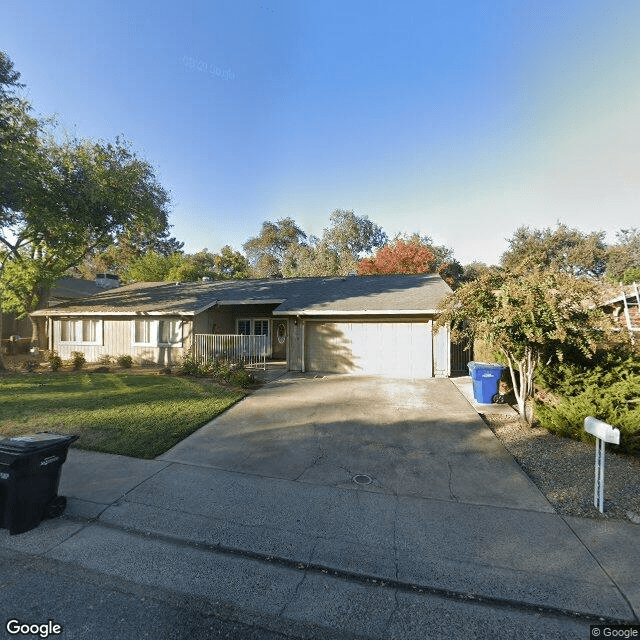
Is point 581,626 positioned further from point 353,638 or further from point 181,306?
point 181,306

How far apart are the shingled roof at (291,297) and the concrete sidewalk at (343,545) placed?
8.67 metres

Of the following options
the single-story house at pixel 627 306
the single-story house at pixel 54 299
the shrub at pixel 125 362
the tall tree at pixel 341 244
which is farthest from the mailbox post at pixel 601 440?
the tall tree at pixel 341 244

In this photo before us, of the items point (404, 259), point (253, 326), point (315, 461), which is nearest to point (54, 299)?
point (253, 326)

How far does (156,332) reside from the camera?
1545cm

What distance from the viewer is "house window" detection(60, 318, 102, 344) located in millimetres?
16500

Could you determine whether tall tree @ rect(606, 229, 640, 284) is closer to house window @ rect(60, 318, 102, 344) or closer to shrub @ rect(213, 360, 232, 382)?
shrub @ rect(213, 360, 232, 382)

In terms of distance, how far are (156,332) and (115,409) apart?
7.80 meters

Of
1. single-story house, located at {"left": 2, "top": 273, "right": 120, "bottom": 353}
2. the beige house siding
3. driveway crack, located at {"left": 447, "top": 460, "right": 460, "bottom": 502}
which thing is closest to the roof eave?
the beige house siding

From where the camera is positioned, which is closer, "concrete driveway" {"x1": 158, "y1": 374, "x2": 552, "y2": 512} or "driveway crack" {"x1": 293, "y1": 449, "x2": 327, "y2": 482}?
"concrete driveway" {"x1": 158, "y1": 374, "x2": 552, "y2": 512}

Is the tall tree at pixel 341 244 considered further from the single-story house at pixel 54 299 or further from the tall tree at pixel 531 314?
the tall tree at pixel 531 314

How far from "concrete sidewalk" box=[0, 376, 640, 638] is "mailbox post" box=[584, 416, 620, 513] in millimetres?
342

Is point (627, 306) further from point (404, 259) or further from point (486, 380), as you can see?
point (404, 259)

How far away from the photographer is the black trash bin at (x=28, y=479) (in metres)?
3.59

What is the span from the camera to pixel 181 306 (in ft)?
50.3
